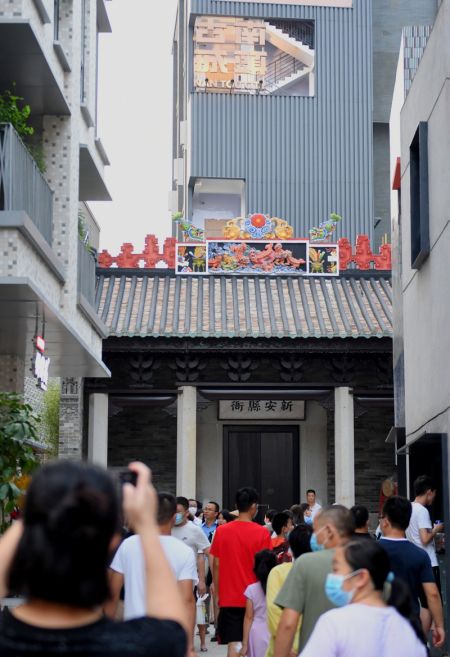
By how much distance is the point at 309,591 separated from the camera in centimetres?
683

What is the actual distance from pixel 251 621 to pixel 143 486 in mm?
6678

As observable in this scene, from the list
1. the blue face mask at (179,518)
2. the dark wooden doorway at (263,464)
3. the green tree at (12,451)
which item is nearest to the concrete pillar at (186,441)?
the dark wooden doorway at (263,464)

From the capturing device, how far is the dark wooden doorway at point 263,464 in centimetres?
2948

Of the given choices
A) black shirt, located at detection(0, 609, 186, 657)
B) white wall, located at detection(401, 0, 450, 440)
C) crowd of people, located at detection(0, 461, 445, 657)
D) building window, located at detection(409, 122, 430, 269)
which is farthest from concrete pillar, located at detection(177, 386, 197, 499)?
black shirt, located at detection(0, 609, 186, 657)

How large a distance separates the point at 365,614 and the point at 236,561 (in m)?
5.69

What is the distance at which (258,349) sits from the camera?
26547 mm

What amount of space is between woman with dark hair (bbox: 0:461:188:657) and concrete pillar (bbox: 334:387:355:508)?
950 inches

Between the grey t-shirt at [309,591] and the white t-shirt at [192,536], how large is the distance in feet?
18.6

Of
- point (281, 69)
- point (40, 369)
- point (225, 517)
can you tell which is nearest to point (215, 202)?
point (281, 69)

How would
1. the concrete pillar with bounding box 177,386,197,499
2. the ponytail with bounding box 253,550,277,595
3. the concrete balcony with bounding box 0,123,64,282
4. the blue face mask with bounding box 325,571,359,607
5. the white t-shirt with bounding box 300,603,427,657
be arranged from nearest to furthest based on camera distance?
the white t-shirt with bounding box 300,603,427,657
the blue face mask with bounding box 325,571,359,607
the ponytail with bounding box 253,550,277,595
the concrete balcony with bounding box 0,123,64,282
the concrete pillar with bounding box 177,386,197,499

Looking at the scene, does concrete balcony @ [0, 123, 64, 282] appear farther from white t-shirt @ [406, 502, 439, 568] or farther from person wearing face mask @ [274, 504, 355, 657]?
person wearing face mask @ [274, 504, 355, 657]

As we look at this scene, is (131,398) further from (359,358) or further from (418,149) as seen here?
(418,149)

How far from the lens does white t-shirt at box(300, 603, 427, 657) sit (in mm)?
4922

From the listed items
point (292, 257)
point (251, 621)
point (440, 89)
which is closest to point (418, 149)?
point (440, 89)
